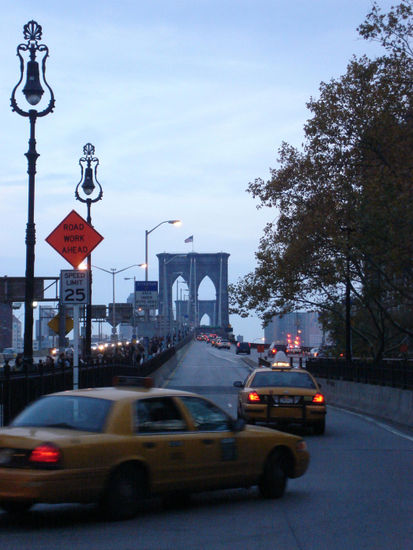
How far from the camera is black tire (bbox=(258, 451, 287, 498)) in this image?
1090 centimetres

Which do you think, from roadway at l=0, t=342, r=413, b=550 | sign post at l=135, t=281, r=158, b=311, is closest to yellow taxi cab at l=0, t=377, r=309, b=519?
roadway at l=0, t=342, r=413, b=550

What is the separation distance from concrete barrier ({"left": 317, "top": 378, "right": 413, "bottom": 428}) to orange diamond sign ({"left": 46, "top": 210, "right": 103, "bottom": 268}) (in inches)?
422

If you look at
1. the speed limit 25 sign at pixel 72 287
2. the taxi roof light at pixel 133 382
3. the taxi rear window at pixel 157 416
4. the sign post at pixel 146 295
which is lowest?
the taxi rear window at pixel 157 416

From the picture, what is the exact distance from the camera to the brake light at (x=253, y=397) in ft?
65.5

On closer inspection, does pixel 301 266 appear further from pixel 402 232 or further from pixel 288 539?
pixel 288 539

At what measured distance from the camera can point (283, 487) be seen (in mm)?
11078

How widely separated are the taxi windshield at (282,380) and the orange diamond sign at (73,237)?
19.1 ft

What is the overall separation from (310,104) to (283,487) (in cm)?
2996

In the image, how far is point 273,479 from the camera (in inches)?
430

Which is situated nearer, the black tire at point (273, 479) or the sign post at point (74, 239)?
the black tire at point (273, 479)

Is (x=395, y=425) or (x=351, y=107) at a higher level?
(x=351, y=107)

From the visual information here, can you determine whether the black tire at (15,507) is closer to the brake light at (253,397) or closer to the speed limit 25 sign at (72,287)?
the speed limit 25 sign at (72,287)

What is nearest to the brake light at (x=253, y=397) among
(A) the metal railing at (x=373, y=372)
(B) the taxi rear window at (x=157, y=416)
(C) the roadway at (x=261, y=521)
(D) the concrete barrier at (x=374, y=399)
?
(D) the concrete barrier at (x=374, y=399)

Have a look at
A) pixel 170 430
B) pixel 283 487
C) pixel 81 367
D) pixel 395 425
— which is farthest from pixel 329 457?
pixel 81 367
